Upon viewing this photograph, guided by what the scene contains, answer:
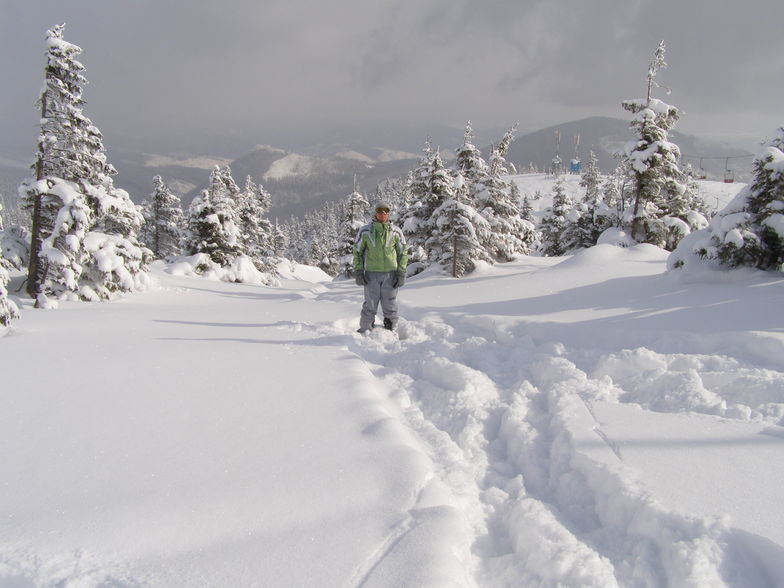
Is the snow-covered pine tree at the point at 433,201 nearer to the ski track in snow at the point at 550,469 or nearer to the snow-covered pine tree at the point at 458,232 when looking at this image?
the snow-covered pine tree at the point at 458,232

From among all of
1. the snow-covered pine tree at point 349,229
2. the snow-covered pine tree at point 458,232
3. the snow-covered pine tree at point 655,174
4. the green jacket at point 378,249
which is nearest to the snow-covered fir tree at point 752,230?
the green jacket at point 378,249

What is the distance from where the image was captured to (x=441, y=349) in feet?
19.9

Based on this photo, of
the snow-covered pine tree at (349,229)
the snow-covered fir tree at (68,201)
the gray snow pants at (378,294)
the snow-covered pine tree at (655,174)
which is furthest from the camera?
the snow-covered pine tree at (349,229)

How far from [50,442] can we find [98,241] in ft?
37.8

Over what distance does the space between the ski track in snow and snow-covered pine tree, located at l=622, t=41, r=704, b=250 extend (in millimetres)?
17642

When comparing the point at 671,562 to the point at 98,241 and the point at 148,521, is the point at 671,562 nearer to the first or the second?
the point at 148,521

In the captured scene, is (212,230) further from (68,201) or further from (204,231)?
(68,201)

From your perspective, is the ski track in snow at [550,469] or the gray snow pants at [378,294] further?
the gray snow pants at [378,294]

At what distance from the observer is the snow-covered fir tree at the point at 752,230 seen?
7.61 m

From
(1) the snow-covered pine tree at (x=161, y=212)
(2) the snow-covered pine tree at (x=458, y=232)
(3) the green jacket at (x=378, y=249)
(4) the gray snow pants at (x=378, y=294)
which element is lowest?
(4) the gray snow pants at (x=378, y=294)

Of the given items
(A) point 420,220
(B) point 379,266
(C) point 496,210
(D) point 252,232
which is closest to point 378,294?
(B) point 379,266

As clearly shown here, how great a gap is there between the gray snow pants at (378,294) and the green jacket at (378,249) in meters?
0.13

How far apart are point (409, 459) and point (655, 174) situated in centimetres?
2139

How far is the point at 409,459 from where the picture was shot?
2.97 metres
